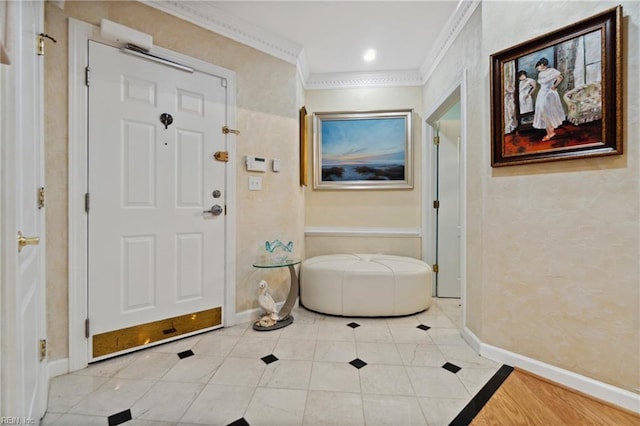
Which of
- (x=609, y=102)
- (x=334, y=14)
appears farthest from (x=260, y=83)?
(x=609, y=102)

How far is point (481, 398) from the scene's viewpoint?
1.52 metres

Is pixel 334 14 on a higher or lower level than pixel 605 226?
higher

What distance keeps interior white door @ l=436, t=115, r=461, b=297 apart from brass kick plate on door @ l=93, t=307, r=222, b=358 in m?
2.46

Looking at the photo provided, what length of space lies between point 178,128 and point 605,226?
2786mm

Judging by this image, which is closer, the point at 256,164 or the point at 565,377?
the point at 565,377

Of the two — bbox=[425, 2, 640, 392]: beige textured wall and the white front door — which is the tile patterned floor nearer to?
the white front door

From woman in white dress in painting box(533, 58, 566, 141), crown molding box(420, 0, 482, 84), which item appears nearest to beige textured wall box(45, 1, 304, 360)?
crown molding box(420, 0, 482, 84)

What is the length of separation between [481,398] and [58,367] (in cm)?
250

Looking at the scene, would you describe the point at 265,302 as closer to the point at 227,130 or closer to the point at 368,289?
the point at 368,289

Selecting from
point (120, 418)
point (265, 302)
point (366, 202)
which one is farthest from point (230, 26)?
point (120, 418)

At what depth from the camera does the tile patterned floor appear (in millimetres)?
1387

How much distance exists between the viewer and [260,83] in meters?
2.60

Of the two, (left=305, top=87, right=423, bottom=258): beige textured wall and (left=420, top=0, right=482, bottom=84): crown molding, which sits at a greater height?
(left=420, top=0, right=482, bottom=84): crown molding

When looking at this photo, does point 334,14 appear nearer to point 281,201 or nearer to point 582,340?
point 281,201
